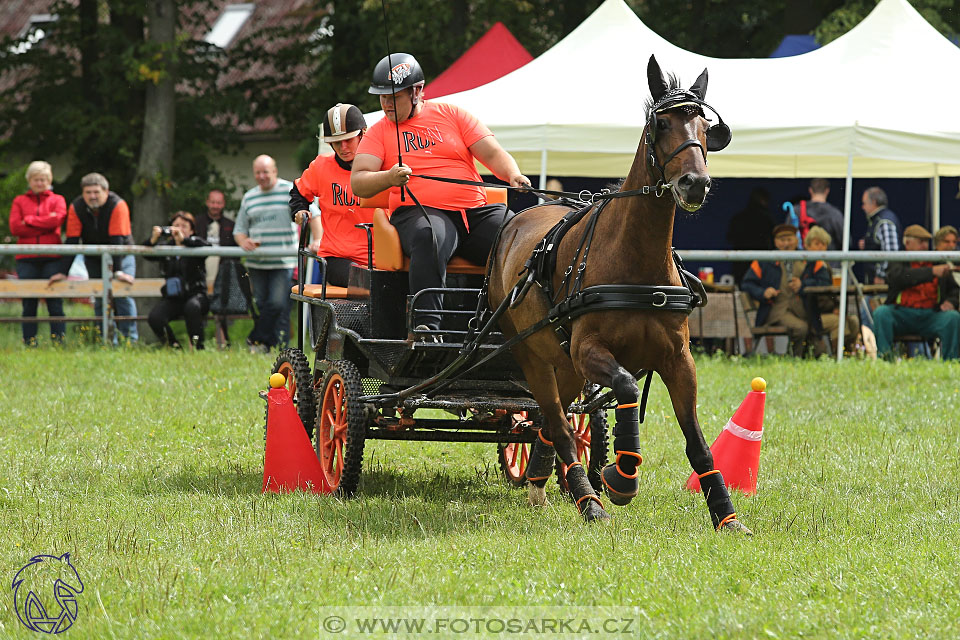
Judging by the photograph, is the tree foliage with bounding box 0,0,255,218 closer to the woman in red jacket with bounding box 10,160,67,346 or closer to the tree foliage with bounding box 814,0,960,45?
the woman in red jacket with bounding box 10,160,67,346

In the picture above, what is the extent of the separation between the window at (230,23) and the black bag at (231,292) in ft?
77.0

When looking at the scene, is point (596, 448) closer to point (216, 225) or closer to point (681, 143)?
point (681, 143)

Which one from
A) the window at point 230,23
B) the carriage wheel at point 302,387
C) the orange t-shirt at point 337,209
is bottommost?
the carriage wheel at point 302,387

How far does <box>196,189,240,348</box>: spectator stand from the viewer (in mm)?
13852

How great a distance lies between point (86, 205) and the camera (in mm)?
14578

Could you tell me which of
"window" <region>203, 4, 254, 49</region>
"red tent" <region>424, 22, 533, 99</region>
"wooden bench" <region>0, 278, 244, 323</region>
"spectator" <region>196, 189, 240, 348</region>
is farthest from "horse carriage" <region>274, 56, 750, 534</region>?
"window" <region>203, 4, 254, 49</region>

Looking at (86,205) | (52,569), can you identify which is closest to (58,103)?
(86,205)

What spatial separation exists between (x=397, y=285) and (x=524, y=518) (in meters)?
1.47

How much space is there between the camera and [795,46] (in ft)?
63.0

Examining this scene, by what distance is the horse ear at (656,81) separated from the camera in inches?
206

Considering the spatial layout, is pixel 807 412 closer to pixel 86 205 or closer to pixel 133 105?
pixel 86 205

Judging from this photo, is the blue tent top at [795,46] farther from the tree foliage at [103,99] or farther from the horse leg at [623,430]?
the horse leg at [623,430]

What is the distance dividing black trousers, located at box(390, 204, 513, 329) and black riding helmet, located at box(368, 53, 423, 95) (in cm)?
64

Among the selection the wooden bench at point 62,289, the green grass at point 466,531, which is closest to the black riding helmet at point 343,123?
the green grass at point 466,531
